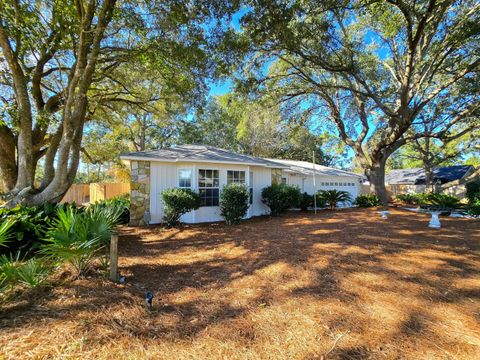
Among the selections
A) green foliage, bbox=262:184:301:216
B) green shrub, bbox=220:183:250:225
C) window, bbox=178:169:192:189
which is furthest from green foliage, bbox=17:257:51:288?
green foliage, bbox=262:184:301:216

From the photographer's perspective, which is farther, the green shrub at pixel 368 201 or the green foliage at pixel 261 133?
the green shrub at pixel 368 201

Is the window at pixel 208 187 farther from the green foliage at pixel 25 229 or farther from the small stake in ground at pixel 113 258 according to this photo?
the small stake in ground at pixel 113 258

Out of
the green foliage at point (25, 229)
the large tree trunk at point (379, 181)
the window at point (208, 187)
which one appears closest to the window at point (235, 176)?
the window at point (208, 187)

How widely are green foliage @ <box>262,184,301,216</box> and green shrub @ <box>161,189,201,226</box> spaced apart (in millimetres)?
3673

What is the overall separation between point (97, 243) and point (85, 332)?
4.98ft

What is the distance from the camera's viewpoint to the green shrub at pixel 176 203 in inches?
308

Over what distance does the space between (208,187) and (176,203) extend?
5.75 feet

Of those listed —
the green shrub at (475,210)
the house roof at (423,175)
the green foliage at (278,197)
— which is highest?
the house roof at (423,175)

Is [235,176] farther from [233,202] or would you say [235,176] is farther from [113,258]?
[113,258]

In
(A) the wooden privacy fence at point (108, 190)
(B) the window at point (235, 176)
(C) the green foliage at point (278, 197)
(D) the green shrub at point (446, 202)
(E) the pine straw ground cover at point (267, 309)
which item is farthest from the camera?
(A) the wooden privacy fence at point (108, 190)

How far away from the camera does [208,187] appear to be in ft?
30.4

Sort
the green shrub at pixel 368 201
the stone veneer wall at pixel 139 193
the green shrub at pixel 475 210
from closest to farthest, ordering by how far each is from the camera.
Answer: the stone veneer wall at pixel 139 193 < the green shrub at pixel 475 210 < the green shrub at pixel 368 201

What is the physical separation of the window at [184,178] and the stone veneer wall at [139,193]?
1.15 m

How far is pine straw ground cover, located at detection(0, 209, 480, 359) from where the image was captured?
216cm
